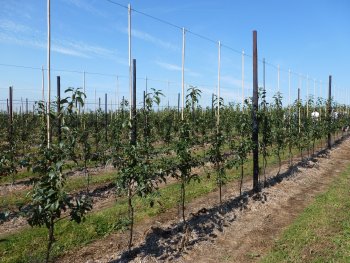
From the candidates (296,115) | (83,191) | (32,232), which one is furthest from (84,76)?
(32,232)

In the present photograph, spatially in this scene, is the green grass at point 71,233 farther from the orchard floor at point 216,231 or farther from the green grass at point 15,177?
the green grass at point 15,177

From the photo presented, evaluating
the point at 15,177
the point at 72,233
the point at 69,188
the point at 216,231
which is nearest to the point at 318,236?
the point at 216,231

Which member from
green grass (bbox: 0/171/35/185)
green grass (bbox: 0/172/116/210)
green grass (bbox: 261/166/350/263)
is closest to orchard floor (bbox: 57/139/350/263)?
green grass (bbox: 261/166/350/263)

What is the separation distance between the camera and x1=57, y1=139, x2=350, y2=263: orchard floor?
272 inches

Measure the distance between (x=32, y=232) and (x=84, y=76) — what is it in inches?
568

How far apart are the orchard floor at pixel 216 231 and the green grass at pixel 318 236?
29 centimetres

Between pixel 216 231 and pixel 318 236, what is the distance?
7.40 feet

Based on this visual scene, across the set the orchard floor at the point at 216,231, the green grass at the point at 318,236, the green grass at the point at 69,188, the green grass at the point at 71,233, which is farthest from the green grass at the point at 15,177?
the green grass at the point at 318,236

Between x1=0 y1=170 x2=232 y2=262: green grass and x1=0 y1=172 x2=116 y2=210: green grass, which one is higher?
x1=0 y1=172 x2=116 y2=210: green grass

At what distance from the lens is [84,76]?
21.2m

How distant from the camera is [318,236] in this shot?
778cm

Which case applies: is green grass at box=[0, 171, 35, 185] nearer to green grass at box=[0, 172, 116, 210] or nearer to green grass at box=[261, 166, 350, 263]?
green grass at box=[0, 172, 116, 210]

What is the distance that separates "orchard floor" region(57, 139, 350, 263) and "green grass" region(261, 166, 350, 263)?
0.29 m

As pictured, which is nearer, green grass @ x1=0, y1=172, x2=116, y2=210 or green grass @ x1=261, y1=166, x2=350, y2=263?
green grass @ x1=261, y1=166, x2=350, y2=263
